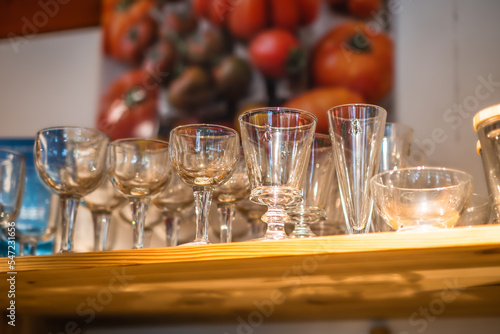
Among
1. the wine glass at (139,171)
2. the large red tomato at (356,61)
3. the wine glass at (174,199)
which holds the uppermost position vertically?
the large red tomato at (356,61)

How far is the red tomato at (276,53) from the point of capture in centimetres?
139

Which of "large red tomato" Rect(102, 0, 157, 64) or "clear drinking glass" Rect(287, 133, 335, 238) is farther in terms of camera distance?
"large red tomato" Rect(102, 0, 157, 64)

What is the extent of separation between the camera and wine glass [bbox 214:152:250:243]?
3.69ft

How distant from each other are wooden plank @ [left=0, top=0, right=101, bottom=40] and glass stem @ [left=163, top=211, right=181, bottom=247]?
0.73 meters

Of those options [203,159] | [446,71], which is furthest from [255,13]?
[203,159]

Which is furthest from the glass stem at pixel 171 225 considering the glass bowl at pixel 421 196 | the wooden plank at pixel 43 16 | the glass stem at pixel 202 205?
the wooden plank at pixel 43 16

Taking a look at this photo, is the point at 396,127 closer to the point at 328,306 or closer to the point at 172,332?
the point at 328,306

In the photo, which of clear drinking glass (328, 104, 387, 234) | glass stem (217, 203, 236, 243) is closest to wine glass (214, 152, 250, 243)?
glass stem (217, 203, 236, 243)

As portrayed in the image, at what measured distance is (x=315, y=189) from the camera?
107 cm

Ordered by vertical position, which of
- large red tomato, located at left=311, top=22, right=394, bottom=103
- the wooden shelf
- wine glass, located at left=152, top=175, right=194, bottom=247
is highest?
large red tomato, located at left=311, top=22, right=394, bottom=103

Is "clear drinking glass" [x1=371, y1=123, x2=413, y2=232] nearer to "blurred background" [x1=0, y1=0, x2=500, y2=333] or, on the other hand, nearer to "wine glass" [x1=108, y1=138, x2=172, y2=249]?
"blurred background" [x1=0, y1=0, x2=500, y2=333]

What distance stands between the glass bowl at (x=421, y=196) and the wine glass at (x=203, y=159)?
0.84ft

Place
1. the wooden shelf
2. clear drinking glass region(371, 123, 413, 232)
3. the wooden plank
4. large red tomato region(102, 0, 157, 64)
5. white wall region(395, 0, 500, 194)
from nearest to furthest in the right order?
the wooden shelf → clear drinking glass region(371, 123, 413, 232) → white wall region(395, 0, 500, 194) → large red tomato region(102, 0, 157, 64) → the wooden plank

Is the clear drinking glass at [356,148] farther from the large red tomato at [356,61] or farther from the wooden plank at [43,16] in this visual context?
the wooden plank at [43,16]
